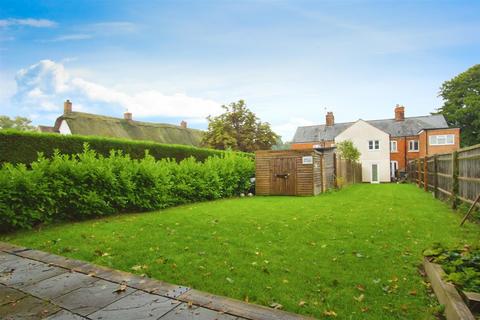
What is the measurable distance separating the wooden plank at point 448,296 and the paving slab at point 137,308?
227 cm

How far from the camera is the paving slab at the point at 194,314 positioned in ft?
6.70

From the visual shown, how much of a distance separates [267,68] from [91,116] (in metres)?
23.3

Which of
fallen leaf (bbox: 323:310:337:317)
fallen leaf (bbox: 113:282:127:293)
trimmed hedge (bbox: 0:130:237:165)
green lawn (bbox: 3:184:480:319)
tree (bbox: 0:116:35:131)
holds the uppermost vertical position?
tree (bbox: 0:116:35:131)

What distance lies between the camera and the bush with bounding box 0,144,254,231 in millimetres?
5883

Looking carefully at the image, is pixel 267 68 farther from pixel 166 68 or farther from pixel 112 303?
pixel 112 303

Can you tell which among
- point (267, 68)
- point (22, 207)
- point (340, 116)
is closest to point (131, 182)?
point (22, 207)

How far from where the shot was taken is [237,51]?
13383mm

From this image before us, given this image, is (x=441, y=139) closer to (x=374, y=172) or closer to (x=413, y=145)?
(x=413, y=145)

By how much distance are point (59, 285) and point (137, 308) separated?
44.9 inches

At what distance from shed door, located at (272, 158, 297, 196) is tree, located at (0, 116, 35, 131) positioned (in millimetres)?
56725

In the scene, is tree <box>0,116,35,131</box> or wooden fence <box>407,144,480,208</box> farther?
tree <box>0,116,35,131</box>

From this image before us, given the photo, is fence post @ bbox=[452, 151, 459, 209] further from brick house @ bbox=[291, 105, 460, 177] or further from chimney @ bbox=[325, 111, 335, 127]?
chimney @ bbox=[325, 111, 335, 127]

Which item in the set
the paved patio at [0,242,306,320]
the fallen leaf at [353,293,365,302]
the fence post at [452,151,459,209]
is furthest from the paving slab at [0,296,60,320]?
the fence post at [452,151,459,209]

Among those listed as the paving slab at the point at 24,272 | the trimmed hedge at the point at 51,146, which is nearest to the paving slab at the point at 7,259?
the paving slab at the point at 24,272
